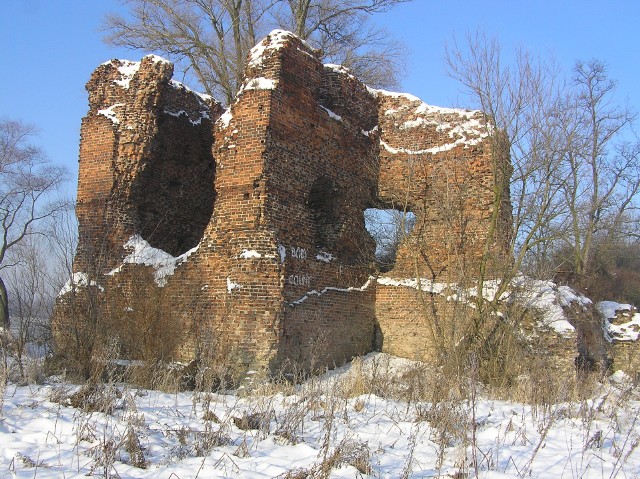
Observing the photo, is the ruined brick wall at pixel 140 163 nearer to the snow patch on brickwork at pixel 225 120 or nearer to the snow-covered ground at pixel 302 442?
the snow patch on brickwork at pixel 225 120

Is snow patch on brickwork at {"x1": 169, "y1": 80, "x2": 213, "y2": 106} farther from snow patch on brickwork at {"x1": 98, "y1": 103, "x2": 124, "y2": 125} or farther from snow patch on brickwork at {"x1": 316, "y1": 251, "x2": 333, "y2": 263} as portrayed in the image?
snow patch on brickwork at {"x1": 316, "y1": 251, "x2": 333, "y2": 263}

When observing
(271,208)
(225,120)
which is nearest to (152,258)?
(271,208)

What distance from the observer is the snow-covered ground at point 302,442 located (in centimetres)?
376

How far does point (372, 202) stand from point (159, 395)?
5.94 metres

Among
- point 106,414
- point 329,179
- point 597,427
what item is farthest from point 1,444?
point 329,179

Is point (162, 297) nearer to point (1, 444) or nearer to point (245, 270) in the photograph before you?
point (245, 270)

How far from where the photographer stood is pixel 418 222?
1082cm

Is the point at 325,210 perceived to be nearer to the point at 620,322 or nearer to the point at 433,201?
the point at 433,201

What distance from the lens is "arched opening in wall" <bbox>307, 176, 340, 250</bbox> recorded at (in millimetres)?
10219

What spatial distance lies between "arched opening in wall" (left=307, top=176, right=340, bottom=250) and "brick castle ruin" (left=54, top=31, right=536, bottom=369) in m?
0.03

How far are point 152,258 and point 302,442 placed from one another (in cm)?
564

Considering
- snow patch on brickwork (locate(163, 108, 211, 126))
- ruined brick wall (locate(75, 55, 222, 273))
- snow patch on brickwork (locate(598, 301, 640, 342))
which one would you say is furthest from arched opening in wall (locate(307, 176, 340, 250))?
snow patch on brickwork (locate(598, 301, 640, 342))

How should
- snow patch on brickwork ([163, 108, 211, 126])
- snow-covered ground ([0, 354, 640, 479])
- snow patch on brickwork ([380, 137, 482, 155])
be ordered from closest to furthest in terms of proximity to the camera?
1. snow-covered ground ([0, 354, 640, 479])
2. snow patch on brickwork ([380, 137, 482, 155])
3. snow patch on brickwork ([163, 108, 211, 126])

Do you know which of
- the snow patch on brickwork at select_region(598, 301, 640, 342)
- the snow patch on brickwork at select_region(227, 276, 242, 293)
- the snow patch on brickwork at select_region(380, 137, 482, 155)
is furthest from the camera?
the snow patch on brickwork at select_region(598, 301, 640, 342)
